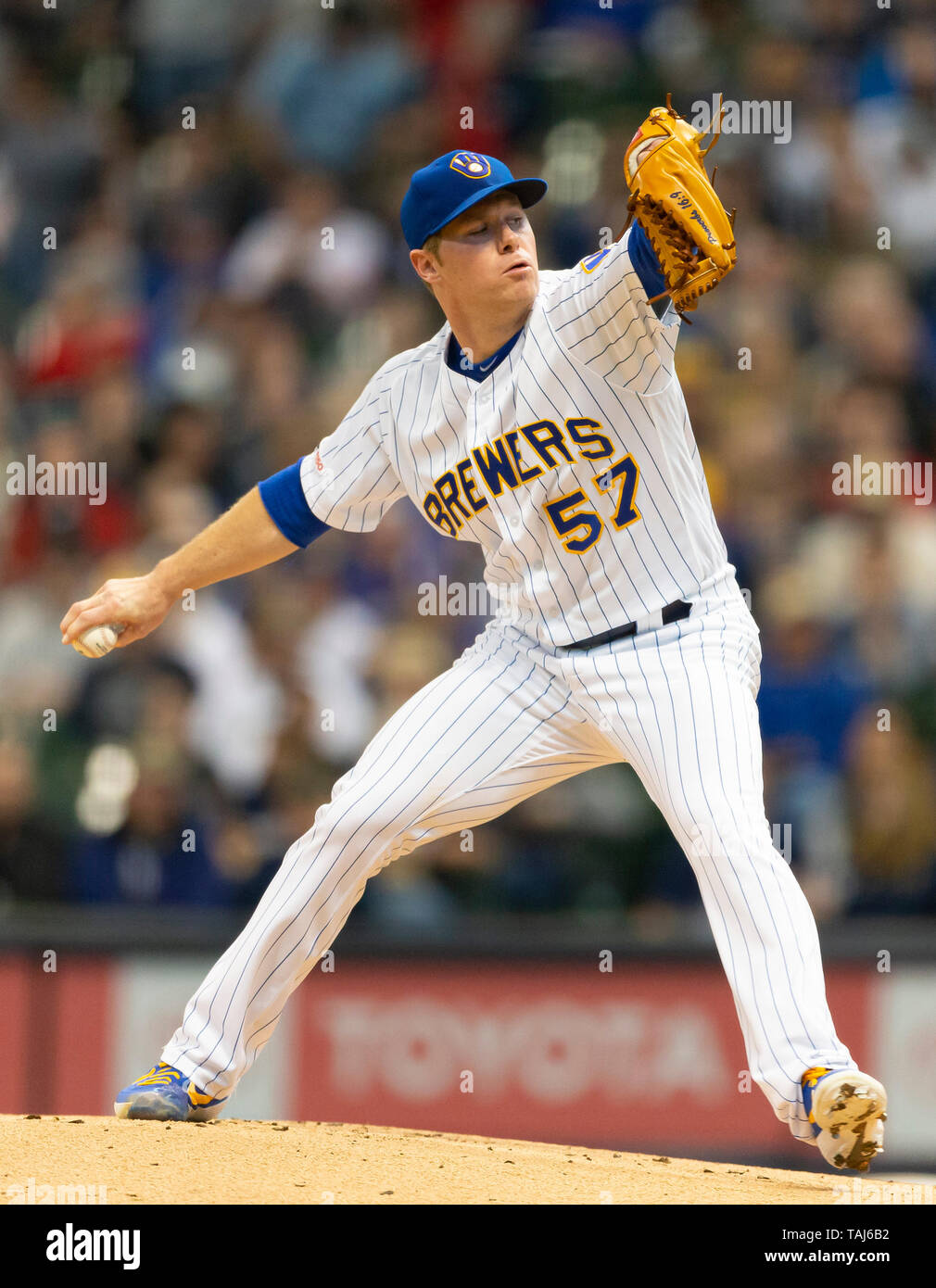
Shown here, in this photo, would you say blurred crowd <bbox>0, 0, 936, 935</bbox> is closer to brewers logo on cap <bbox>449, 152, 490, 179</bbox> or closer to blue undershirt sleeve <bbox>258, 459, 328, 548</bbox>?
blue undershirt sleeve <bbox>258, 459, 328, 548</bbox>

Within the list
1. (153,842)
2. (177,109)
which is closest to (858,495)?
(153,842)

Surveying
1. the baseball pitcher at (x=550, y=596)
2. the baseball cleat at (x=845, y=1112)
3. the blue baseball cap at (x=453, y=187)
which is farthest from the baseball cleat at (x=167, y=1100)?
the blue baseball cap at (x=453, y=187)

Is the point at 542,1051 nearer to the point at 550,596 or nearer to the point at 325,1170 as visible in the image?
the point at 325,1170

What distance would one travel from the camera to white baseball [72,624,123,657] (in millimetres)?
3730

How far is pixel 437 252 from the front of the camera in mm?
3627

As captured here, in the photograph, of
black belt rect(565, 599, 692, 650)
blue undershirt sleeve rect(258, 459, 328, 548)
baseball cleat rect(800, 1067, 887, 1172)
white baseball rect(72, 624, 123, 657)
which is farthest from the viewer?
blue undershirt sleeve rect(258, 459, 328, 548)

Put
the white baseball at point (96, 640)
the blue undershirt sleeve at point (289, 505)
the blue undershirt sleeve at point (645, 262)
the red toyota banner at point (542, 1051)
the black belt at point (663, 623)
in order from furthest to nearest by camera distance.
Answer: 1. the red toyota banner at point (542, 1051)
2. the blue undershirt sleeve at point (289, 505)
3. the white baseball at point (96, 640)
4. the black belt at point (663, 623)
5. the blue undershirt sleeve at point (645, 262)

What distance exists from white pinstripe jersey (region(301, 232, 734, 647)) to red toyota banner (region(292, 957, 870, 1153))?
7.86 ft

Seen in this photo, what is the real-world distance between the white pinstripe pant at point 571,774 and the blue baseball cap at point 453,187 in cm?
91

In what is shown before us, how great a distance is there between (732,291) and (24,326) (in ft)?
10.7

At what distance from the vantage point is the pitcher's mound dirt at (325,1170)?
3092mm

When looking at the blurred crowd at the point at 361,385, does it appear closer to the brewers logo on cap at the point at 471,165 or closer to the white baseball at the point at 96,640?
the white baseball at the point at 96,640

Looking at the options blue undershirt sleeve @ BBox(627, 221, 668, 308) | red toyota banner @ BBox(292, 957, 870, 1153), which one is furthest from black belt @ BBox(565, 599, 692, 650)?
red toyota banner @ BBox(292, 957, 870, 1153)

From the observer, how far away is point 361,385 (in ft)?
24.3
